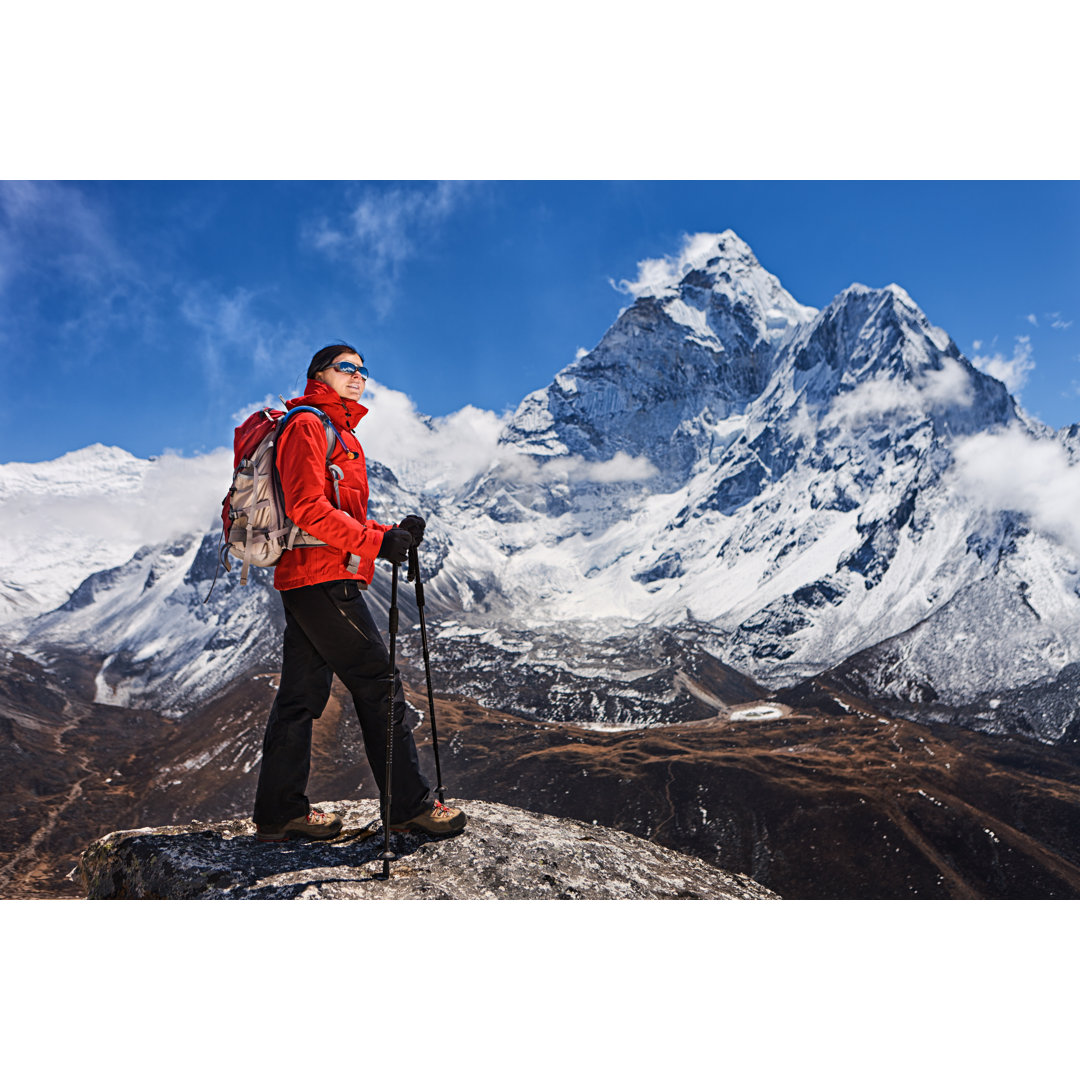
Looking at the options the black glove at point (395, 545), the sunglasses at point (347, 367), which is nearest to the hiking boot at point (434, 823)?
the black glove at point (395, 545)

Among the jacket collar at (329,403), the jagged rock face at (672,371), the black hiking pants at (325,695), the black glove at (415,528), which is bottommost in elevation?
the black hiking pants at (325,695)

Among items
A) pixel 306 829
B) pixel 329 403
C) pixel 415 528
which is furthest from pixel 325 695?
pixel 329 403

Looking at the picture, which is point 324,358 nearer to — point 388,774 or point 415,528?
point 415,528

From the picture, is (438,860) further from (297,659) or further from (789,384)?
(789,384)

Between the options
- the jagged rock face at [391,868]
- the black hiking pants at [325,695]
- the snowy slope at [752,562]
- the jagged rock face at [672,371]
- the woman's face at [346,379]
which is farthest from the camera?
the jagged rock face at [672,371]

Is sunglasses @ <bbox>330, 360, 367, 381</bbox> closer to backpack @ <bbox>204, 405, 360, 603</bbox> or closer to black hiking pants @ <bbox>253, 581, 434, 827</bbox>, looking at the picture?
backpack @ <bbox>204, 405, 360, 603</bbox>

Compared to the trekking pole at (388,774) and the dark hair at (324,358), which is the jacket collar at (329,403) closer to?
the dark hair at (324,358)

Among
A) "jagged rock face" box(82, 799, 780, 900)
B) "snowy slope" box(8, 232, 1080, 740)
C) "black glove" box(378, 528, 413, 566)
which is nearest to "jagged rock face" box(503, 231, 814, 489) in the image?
"snowy slope" box(8, 232, 1080, 740)
